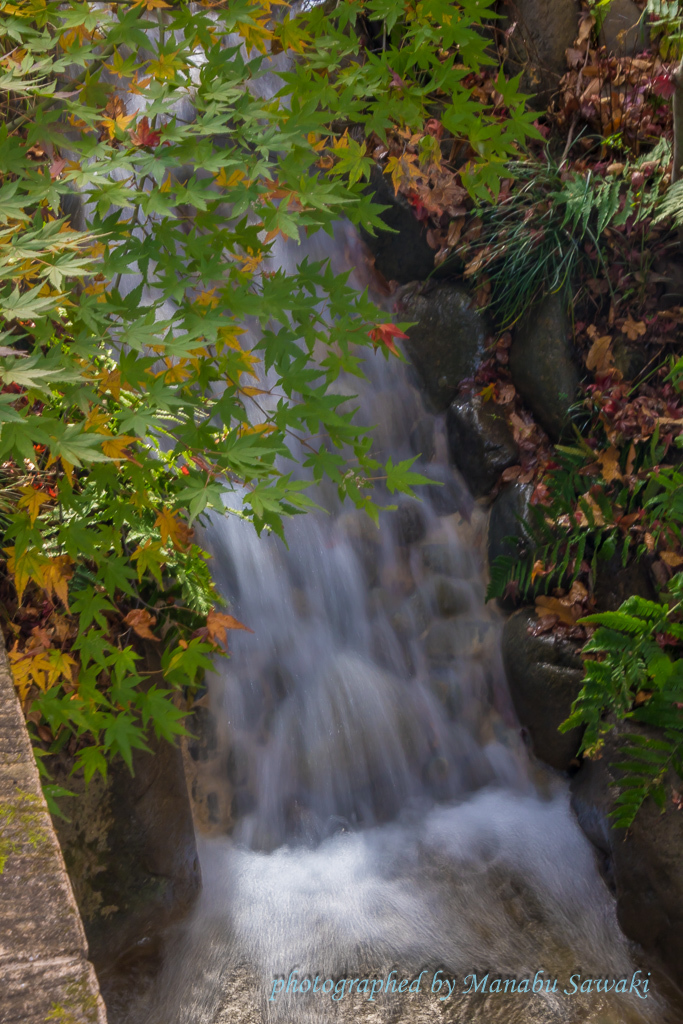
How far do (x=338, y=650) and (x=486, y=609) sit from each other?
930mm

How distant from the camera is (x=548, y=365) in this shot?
3.89 metres

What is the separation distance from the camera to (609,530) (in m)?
3.48

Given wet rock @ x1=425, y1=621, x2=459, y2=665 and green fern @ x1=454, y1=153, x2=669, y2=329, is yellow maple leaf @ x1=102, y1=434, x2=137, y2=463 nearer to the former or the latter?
wet rock @ x1=425, y1=621, x2=459, y2=665

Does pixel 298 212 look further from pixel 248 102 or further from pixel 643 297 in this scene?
pixel 643 297

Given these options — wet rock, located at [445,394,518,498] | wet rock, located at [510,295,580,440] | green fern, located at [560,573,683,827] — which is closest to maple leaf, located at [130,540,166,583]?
green fern, located at [560,573,683,827]

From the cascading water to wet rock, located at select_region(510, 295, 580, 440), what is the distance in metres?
0.74

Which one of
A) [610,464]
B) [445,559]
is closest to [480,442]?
[445,559]

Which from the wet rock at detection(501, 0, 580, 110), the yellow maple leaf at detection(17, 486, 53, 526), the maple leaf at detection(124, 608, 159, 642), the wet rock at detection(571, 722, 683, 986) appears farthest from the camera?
the wet rock at detection(501, 0, 580, 110)

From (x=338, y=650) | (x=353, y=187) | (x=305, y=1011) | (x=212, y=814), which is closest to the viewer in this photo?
(x=353, y=187)

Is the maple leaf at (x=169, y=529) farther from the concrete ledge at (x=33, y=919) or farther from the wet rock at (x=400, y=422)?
the wet rock at (x=400, y=422)

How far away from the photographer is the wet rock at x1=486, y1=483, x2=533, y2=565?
379 centimetres

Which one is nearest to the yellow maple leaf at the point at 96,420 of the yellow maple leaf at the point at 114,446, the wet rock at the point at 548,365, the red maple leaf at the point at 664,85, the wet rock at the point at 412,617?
the yellow maple leaf at the point at 114,446

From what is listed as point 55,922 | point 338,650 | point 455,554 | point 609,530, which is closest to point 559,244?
point 609,530

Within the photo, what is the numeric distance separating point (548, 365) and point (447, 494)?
1.02 m
